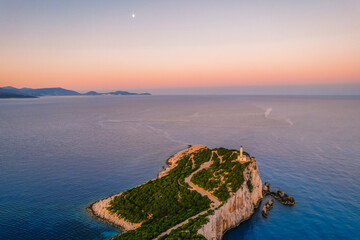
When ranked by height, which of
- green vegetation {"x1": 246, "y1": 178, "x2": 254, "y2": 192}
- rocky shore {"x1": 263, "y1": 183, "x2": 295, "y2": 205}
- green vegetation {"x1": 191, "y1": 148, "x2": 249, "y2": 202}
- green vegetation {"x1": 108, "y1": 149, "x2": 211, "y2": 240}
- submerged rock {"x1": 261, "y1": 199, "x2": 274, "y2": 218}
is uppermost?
Result: green vegetation {"x1": 191, "y1": 148, "x2": 249, "y2": 202}

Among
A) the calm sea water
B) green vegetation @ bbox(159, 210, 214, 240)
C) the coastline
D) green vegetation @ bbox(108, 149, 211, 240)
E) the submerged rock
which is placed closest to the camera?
green vegetation @ bbox(159, 210, 214, 240)

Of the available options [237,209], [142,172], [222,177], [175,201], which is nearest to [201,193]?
[175,201]

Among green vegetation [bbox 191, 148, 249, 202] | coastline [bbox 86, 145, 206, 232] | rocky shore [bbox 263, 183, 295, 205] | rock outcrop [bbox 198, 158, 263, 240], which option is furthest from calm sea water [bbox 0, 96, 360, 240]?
green vegetation [bbox 191, 148, 249, 202]

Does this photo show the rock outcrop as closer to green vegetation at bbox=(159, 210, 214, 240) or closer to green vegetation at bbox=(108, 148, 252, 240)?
green vegetation at bbox=(159, 210, 214, 240)

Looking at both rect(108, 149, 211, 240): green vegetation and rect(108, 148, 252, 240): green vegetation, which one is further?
rect(108, 149, 211, 240): green vegetation

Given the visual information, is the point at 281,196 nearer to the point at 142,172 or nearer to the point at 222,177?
the point at 222,177

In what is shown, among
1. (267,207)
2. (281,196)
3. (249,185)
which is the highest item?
(249,185)

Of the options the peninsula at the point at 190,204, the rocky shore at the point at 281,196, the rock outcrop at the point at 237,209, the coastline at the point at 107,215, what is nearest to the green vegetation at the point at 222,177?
the peninsula at the point at 190,204
